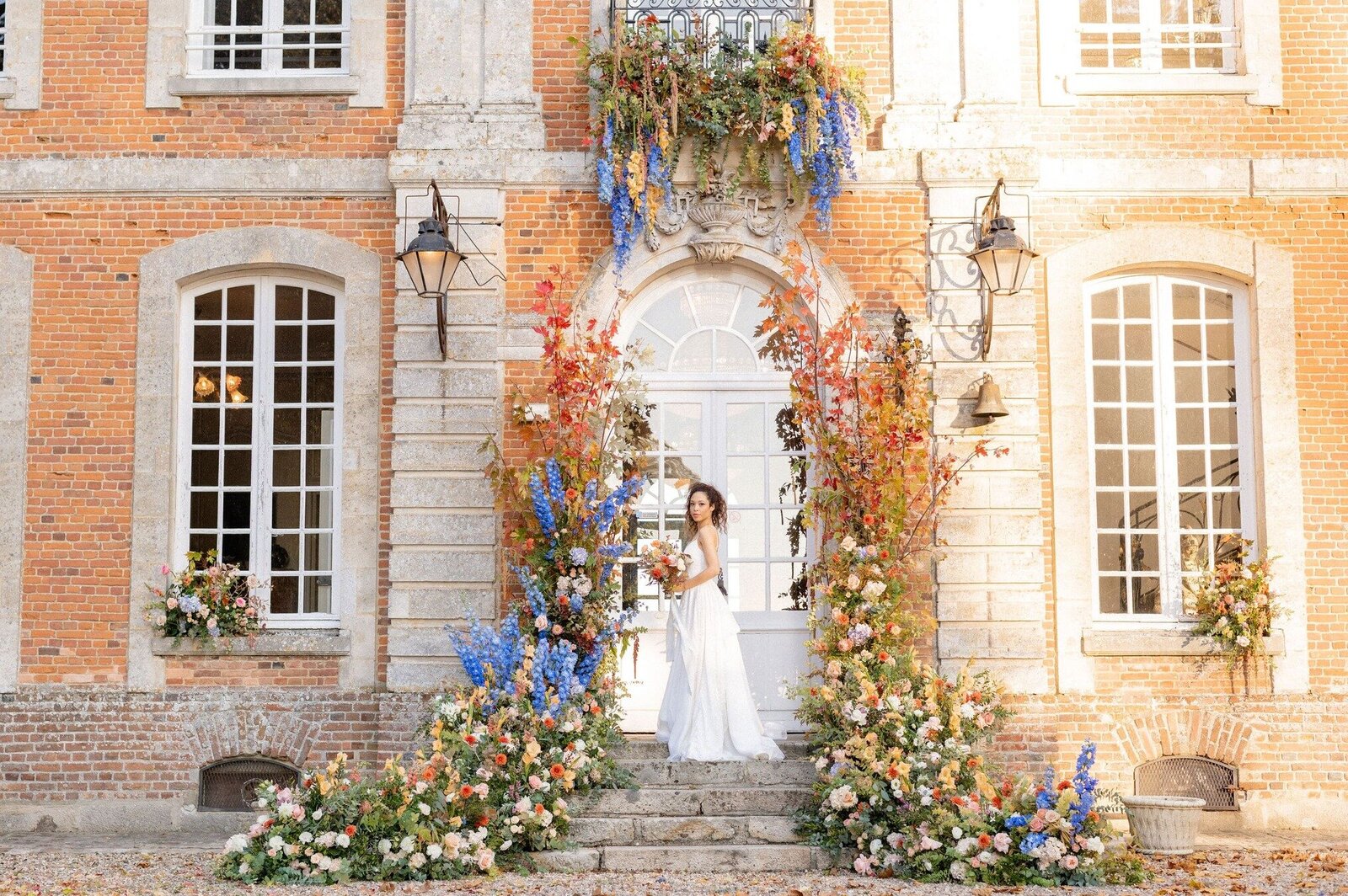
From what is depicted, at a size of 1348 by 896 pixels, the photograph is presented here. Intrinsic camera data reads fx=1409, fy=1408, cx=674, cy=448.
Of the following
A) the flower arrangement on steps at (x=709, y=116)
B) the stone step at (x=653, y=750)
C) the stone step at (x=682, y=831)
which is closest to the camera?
the stone step at (x=682, y=831)

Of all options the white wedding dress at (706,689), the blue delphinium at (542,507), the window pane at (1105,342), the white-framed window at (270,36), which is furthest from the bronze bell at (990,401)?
the white-framed window at (270,36)

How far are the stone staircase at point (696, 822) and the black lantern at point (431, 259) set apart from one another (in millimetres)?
3022

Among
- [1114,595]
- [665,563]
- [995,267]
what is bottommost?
[1114,595]

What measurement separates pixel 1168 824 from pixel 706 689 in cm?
→ 261

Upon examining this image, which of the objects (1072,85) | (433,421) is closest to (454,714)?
(433,421)

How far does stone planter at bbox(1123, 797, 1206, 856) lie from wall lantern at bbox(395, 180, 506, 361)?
16.0 ft

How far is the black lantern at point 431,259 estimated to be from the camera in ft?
27.3

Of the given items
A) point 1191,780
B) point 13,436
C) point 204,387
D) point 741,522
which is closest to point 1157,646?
point 1191,780

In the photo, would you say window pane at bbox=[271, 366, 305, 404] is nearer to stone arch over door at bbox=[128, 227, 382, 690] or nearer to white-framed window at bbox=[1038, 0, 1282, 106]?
stone arch over door at bbox=[128, 227, 382, 690]

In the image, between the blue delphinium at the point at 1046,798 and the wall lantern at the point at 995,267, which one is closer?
the blue delphinium at the point at 1046,798

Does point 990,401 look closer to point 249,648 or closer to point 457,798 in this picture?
point 457,798

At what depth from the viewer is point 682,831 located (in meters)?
7.41

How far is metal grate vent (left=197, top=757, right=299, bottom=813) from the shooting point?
8.77 m

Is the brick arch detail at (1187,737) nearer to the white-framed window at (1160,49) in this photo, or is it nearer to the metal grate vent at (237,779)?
the white-framed window at (1160,49)
